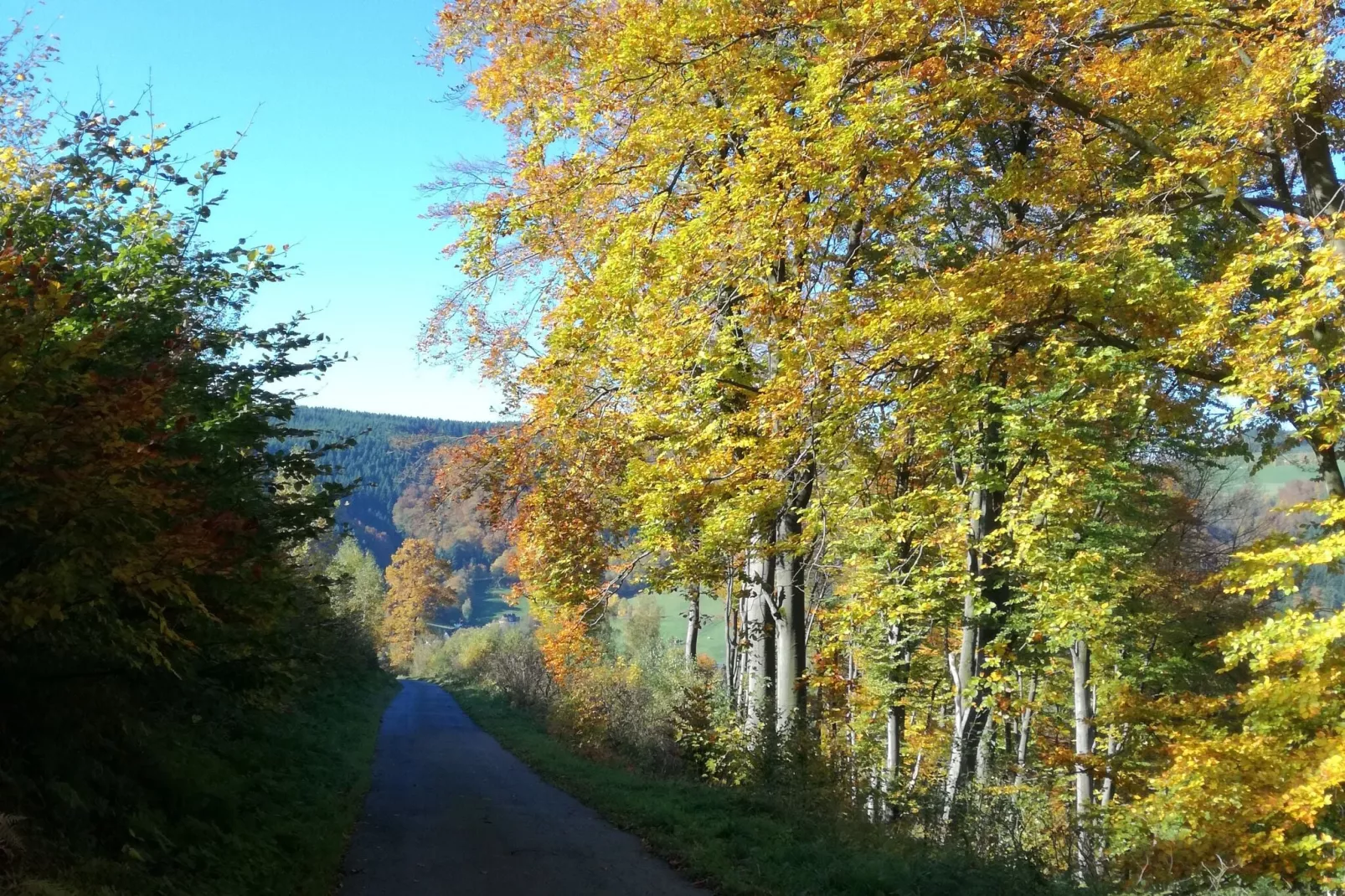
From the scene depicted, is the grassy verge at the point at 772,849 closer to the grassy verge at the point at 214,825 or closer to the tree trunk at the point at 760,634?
the tree trunk at the point at 760,634

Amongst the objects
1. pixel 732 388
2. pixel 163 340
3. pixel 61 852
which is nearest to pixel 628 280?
pixel 732 388

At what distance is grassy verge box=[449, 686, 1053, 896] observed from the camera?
7.90 metres

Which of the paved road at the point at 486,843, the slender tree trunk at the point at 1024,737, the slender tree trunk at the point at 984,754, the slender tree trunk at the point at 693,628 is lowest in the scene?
the slender tree trunk at the point at 1024,737

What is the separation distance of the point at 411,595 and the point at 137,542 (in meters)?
82.3

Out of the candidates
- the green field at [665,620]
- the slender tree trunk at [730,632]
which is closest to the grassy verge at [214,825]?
the slender tree trunk at [730,632]

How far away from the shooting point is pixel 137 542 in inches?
216

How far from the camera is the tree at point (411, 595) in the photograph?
271ft

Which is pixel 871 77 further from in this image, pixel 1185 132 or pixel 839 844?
pixel 839 844

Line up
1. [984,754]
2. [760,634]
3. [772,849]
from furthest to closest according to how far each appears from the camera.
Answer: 1. [984,754]
2. [760,634]
3. [772,849]

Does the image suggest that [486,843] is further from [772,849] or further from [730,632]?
[730,632]

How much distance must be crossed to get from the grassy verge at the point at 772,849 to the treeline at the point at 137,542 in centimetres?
401

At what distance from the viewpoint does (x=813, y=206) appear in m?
9.46

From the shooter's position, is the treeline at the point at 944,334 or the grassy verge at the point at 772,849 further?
the treeline at the point at 944,334

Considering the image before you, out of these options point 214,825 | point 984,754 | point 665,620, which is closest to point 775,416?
point 214,825
